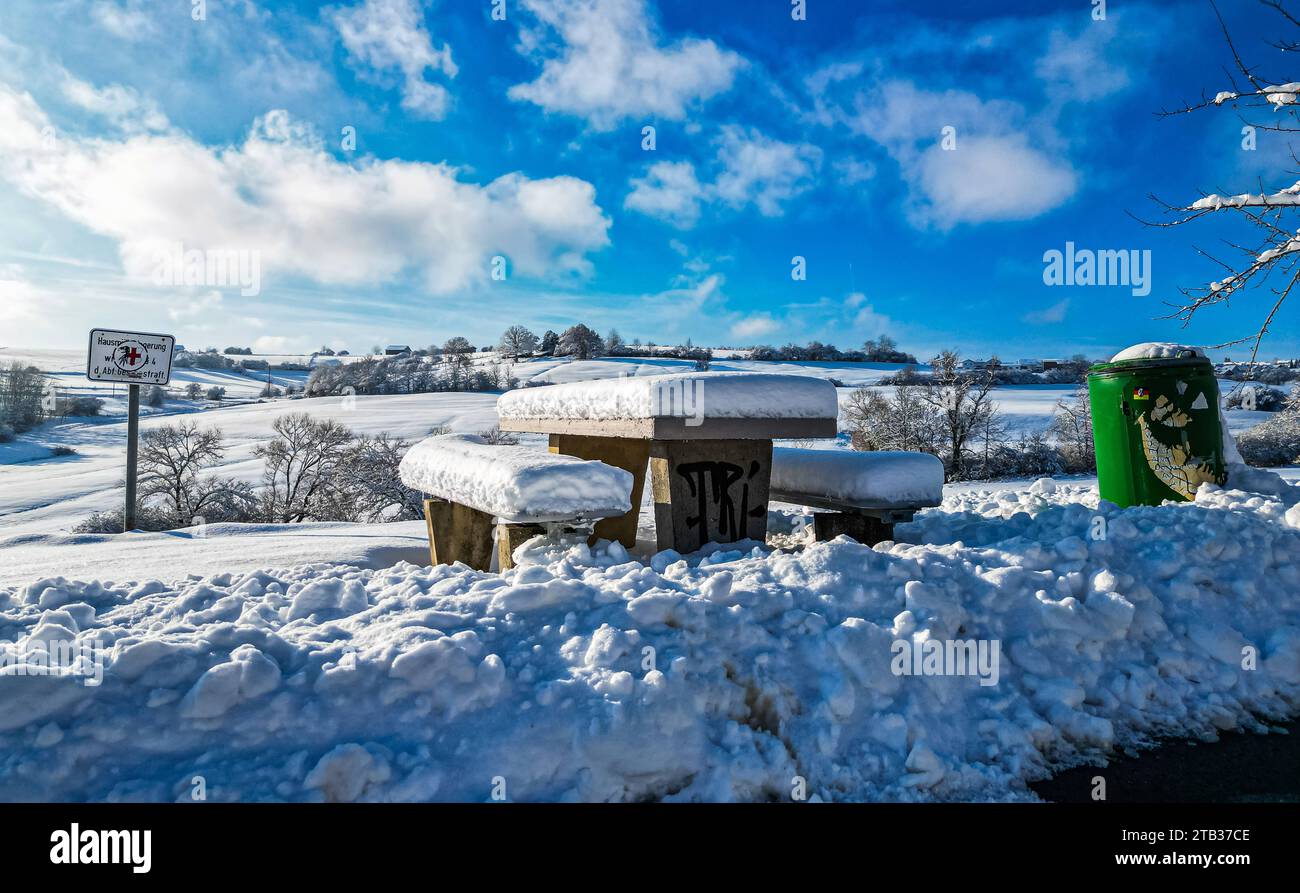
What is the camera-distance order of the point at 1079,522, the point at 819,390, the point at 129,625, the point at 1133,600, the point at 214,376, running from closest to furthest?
the point at 129,625 → the point at 1133,600 → the point at 1079,522 → the point at 819,390 → the point at 214,376

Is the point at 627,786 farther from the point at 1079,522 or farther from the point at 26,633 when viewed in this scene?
the point at 1079,522

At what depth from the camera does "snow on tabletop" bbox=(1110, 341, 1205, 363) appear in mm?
5207

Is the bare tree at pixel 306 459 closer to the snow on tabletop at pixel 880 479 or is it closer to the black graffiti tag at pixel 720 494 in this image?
the black graffiti tag at pixel 720 494

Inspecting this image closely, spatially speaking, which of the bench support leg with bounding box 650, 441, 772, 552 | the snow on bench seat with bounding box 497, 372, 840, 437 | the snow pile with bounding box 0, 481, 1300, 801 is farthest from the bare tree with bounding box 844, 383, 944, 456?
the snow pile with bounding box 0, 481, 1300, 801

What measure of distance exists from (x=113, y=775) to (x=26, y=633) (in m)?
1.19

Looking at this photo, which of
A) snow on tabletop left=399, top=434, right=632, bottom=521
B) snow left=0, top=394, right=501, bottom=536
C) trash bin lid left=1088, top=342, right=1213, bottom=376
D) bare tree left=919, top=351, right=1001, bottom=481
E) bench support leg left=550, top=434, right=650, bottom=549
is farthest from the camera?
bare tree left=919, top=351, right=1001, bottom=481

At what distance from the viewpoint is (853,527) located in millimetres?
5039

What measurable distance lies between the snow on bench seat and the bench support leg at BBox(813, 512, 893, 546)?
82 cm

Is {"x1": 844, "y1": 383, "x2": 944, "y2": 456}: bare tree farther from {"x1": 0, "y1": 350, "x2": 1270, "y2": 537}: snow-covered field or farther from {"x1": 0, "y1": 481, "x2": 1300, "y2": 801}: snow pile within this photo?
{"x1": 0, "y1": 481, "x2": 1300, "y2": 801}: snow pile

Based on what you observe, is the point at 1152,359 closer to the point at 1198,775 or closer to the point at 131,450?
the point at 1198,775

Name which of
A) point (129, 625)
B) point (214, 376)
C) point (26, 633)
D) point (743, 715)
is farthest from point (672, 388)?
point (214, 376)

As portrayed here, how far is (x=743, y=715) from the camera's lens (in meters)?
2.44

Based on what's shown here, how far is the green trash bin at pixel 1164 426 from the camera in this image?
16.6ft

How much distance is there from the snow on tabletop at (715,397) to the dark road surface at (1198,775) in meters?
2.51
